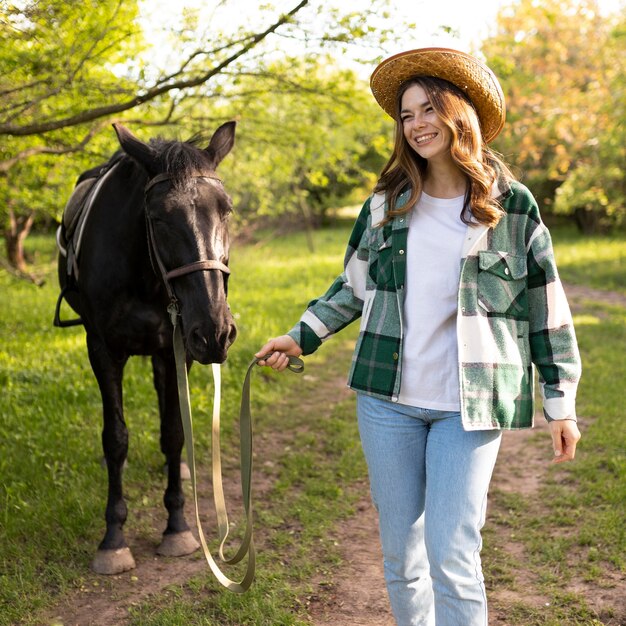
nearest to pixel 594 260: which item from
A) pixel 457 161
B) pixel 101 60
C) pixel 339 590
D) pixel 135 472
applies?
pixel 101 60

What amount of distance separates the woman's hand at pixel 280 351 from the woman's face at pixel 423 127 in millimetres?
798

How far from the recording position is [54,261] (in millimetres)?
14898

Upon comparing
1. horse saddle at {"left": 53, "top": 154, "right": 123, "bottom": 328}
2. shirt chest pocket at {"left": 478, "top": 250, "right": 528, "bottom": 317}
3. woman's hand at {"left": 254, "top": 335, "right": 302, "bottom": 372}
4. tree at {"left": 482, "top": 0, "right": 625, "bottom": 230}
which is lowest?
Result: woman's hand at {"left": 254, "top": 335, "right": 302, "bottom": 372}

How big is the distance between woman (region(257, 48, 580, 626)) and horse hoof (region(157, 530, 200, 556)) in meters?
1.71

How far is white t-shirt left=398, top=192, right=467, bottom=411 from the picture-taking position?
2260mm

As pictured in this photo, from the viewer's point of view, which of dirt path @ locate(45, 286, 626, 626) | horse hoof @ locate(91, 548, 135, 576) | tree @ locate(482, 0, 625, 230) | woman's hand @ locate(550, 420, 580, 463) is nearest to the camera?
woman's hand @ locate(550, 420, 580, 463)

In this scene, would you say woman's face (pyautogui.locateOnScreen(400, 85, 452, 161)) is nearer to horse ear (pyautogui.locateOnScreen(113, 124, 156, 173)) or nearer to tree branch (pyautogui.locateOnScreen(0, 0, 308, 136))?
horse ear (pyautogui.locateOnScreen(113, 124, 156, 173))

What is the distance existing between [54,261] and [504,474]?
12217mm

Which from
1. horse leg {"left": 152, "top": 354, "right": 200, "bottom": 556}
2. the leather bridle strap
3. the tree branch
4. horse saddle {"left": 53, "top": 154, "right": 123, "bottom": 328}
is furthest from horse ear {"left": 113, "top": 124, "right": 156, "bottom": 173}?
the tree branch

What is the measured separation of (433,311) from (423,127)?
589 mm

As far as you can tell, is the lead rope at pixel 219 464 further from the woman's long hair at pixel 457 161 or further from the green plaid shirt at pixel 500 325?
the woman's long hair at pixel 457 161

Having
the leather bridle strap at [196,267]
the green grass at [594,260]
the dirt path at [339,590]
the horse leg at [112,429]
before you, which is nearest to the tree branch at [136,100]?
the horse leg at [112,429]

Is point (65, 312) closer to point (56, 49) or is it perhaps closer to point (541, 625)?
point (56, 49)

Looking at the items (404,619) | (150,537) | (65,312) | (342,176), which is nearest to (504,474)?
(150,537)
